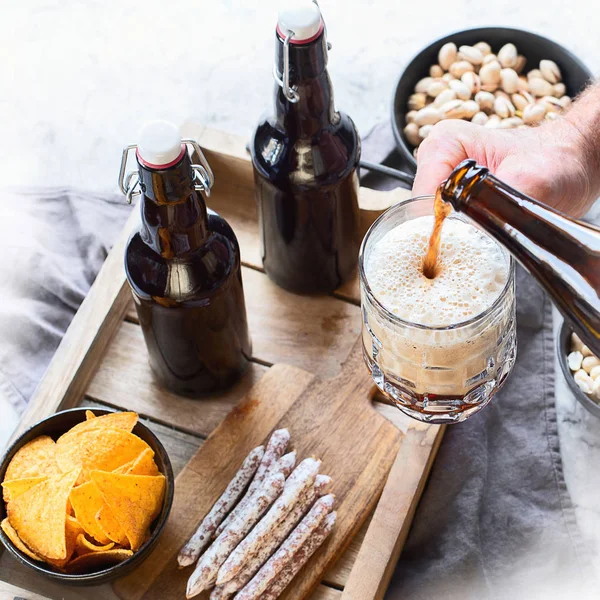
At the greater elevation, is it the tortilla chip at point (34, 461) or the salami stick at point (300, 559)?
the tortilla chip at point (34, 461)

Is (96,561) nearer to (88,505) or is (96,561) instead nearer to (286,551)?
(88,505)

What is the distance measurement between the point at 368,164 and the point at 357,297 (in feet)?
0.80

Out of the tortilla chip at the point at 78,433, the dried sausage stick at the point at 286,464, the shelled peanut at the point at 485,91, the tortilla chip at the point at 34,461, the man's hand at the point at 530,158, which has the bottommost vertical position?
the dried sausage stick at the point at 286,464

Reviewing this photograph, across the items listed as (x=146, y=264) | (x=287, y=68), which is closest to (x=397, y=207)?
(x=287, y=68)

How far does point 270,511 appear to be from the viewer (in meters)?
1.24

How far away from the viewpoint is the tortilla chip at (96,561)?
45.9 inches

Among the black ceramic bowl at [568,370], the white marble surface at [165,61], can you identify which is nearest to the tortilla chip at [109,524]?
the black ceramic bowl at [568,370]

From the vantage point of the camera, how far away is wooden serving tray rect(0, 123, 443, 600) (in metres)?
1.25

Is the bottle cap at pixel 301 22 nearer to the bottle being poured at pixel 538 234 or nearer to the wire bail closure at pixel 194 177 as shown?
the wire bail closure at pixel 194 177

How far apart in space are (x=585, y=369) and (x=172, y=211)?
762 millimetres

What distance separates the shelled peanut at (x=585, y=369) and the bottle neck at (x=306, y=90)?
57cm

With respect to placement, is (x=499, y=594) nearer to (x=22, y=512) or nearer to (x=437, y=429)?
(x=437, y=429)

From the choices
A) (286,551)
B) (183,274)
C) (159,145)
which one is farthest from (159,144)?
(286,551)

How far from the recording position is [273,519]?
123cm
